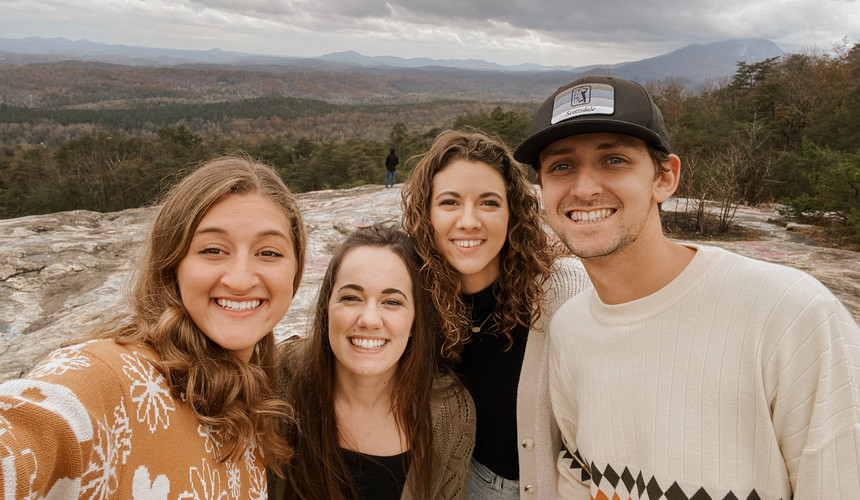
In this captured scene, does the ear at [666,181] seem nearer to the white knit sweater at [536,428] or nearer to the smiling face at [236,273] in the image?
the white knit sweater at [536,428]

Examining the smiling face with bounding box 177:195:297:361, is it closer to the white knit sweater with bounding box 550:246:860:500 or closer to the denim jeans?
the white knit sweater with bounding box 550:246:860:500

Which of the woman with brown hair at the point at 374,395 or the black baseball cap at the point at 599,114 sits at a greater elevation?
the black baseball cap at the point at 599,114

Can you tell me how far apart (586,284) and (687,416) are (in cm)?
119

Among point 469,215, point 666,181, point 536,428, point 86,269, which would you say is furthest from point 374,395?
point 86,269

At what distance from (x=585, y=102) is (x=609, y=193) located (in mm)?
339

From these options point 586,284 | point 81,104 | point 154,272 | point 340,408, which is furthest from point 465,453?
point 81,104

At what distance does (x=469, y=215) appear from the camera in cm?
248

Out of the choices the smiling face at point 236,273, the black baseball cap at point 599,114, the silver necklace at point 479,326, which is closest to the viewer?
the smiling face at point 236,273

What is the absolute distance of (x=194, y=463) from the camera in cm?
132

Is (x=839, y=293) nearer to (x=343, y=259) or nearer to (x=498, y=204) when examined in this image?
(x=498, y=204)

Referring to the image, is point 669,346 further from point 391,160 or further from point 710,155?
point 710,155

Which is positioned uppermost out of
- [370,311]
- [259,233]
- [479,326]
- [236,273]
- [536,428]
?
[259,233]

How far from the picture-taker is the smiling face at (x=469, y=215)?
2.50m

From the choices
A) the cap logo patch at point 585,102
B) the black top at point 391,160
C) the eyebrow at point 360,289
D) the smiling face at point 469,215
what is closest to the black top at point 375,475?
the eyebrow at point 360,289
